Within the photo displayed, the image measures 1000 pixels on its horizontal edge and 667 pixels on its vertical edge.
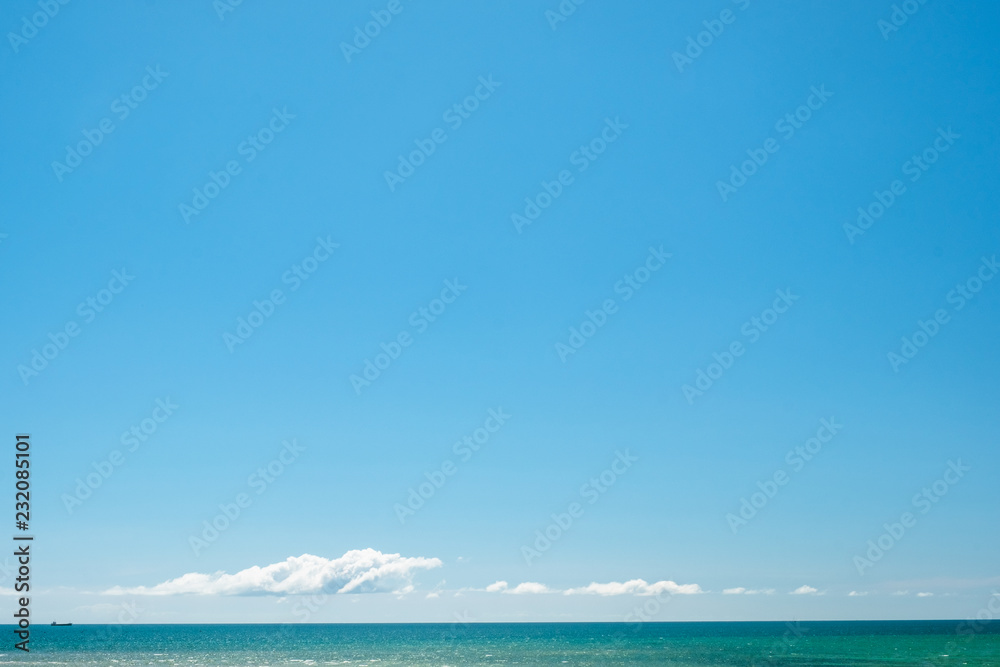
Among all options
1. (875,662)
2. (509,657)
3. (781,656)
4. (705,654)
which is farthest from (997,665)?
(509,657)

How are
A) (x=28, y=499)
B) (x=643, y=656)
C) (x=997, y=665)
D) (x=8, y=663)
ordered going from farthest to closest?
(x=643, y=656), (x=8, y=663), (x=997, y=665), (x=28, y=499)

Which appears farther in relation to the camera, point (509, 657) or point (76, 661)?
point (509, 657)

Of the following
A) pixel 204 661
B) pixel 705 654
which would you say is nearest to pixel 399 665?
pixel 204 661

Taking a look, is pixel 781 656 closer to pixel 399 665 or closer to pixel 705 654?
pixel 705 654

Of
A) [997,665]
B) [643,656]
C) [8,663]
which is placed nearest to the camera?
[997,665]

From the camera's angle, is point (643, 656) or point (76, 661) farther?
point (643, 656)

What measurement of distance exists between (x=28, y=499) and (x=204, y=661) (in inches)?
1637

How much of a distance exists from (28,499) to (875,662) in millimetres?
55855

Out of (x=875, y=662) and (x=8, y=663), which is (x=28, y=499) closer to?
(x=8, y=663)

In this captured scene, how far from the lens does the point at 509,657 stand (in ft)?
223

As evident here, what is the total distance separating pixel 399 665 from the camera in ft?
194

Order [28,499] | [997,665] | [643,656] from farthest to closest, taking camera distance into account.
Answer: [643,656], [997,665], [28,499]

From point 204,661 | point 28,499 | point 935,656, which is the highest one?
point 28,499

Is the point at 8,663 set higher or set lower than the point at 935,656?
higher
